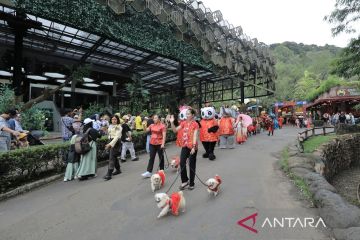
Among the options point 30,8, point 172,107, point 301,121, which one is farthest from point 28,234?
point 301,121

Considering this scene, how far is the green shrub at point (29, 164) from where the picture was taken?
21.5 ft

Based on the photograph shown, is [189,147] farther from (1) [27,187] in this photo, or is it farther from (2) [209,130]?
(1) [27,187]

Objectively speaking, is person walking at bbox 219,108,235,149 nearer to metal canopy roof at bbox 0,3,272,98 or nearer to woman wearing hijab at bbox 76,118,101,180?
woman wearing hijab at bbox 76,118,101,180

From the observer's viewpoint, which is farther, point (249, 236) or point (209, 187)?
point (209, 187)

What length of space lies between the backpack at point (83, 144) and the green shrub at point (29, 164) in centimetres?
102

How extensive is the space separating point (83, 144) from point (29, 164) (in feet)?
4.62

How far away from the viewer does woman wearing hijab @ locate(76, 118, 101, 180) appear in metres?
7.54

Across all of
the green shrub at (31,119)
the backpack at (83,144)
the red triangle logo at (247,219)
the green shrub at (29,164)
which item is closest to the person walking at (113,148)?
the backpack at (83,144)

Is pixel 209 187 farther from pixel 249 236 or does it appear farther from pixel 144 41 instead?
pixel 144 41

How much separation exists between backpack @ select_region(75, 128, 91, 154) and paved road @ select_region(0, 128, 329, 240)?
833 millimetres

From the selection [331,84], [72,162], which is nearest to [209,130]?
[72,162]

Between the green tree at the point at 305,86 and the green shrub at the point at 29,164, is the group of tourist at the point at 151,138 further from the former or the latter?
the green tree at the point at 305,86

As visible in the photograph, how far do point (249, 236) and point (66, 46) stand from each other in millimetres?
15388

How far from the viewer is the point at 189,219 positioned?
175 inches
